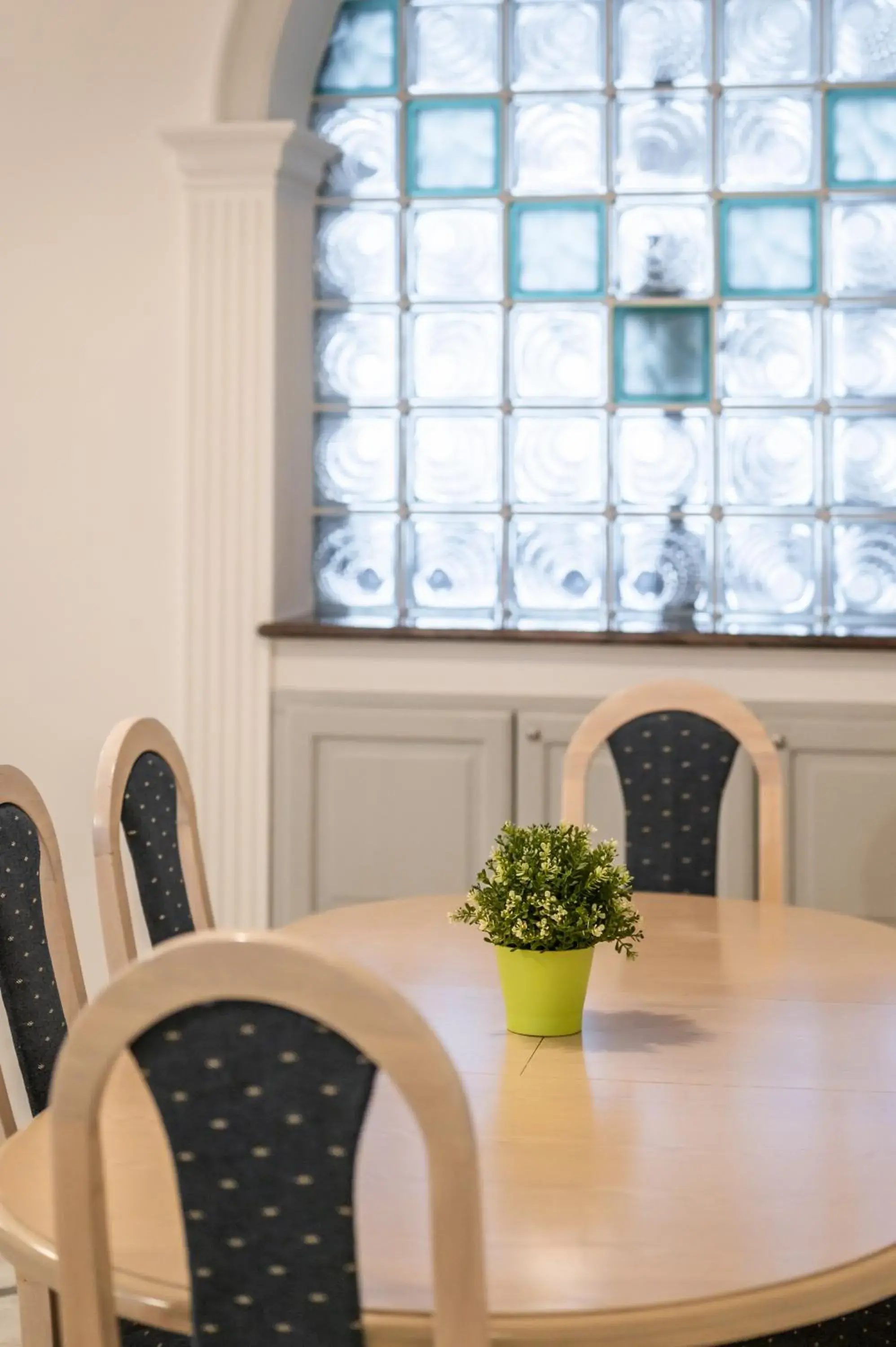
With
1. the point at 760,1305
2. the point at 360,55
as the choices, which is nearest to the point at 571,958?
the point at 760,1305

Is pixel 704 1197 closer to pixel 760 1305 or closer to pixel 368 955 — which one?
pixel 760 1305

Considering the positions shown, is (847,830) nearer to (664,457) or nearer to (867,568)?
(867,568)

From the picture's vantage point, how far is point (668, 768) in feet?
8.50

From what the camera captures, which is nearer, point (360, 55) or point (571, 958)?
point (571, 958)

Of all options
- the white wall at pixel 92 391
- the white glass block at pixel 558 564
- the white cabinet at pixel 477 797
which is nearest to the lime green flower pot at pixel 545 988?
the white cabinet at pixel 477 797

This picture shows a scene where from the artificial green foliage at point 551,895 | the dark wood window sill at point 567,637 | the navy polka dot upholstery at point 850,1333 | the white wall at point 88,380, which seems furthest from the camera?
the white wall at point 88,380

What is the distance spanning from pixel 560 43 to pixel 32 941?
264 centimetres

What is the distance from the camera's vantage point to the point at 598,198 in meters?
3.65

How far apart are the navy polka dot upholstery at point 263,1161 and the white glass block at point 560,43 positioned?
3082mm

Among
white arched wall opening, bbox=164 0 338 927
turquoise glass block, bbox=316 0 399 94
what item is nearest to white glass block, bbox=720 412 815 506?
white arched wall opening, bbox=164 0 338 927

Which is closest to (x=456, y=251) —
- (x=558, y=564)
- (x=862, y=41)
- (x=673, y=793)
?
(x=558, y=564)

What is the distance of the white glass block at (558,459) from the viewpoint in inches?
145

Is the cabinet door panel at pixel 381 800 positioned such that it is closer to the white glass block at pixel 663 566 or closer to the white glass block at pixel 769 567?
the white glass block at pixel 663 566

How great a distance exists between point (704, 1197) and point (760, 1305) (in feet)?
0.47
